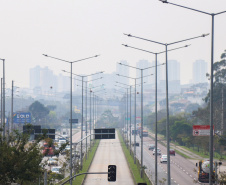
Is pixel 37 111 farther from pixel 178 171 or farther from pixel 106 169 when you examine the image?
pixel 178 171

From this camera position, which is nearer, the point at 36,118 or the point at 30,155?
the point at 30,155

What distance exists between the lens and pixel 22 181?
3547 cm

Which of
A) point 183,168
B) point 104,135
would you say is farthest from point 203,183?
point 183,168

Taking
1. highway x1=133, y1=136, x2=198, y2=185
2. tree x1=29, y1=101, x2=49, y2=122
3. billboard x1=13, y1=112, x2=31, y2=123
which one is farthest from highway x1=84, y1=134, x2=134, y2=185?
tree x1=29, y1=101, x2=49, y2=122

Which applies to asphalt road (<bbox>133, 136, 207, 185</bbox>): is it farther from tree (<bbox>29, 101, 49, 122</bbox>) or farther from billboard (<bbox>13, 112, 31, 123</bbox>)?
tree (<bbox>29, 101, 49, 122</bbox>)

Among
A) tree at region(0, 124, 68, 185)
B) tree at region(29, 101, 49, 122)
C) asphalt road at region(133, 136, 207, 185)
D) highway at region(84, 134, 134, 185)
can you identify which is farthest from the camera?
tree at region(29, 101, 49, 122)

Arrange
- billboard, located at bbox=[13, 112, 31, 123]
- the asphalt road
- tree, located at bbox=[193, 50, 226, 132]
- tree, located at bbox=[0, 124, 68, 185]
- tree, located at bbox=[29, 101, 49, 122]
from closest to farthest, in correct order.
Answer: tree, located at bbox=[0, 124, 68, 185] → the asphalt road → billboard, located at bbox=[13, 112, 31, 123] → tree, located at bbox=[193, 50, 226, 132] → tree, located at bbox=[29, 101, 49, 122]

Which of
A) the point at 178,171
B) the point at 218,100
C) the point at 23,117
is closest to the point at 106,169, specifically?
the point at 178,171

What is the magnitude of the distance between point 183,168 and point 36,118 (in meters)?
94.5

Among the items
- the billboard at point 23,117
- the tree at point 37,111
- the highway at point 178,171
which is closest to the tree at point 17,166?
the highway at point 178,171

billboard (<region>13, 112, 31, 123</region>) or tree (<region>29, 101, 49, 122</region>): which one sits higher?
tree (<region>29, 101, 49, 122</region>)

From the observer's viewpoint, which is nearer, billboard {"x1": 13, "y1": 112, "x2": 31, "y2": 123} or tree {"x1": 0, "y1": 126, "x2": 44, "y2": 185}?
tree {"x1": 0, "y1": 126, "x2": 44, "y2": 185}

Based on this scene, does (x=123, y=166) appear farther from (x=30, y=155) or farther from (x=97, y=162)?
(x=30, y=155)

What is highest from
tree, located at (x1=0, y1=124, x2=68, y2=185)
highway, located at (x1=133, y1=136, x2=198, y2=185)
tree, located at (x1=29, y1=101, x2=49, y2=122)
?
tree, located at (x1=29, y1=101, x2=49, y2=122)
